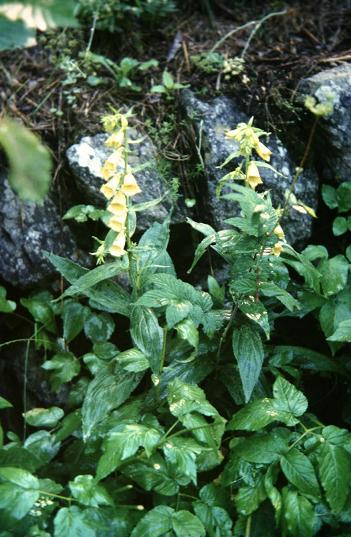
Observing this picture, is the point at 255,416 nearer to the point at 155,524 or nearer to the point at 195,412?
the point at 195,412

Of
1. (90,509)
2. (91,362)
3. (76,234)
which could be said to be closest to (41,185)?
(90,509)

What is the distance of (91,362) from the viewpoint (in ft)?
7.30

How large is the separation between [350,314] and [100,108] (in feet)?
4.90

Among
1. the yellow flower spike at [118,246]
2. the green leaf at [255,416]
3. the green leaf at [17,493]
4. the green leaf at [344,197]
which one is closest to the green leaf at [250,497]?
the green leaf at [255,416]

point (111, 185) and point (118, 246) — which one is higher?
point (111, 185)

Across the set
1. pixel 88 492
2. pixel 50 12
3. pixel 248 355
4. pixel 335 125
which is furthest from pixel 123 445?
pixel 335 125

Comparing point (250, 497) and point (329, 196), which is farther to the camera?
point (329, 196)

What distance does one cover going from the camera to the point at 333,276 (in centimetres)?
216

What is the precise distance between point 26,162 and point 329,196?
1.98 meters

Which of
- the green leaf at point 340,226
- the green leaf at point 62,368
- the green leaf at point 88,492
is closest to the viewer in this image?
the green leaf at point 88,492

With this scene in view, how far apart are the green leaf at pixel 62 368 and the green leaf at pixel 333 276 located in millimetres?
1045

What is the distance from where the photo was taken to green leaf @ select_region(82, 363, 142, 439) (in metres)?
1.96

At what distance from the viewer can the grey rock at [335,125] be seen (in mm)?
2529

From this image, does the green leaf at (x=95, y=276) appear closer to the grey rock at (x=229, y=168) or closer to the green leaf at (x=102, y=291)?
the green leaf at (x=102, y=291)
